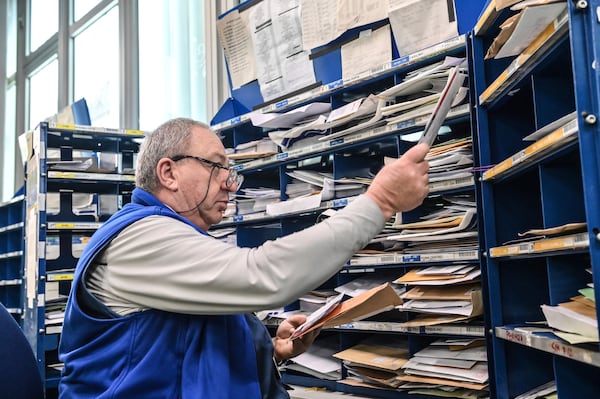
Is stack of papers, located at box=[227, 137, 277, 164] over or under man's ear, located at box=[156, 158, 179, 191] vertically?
over

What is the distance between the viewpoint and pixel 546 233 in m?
1.27

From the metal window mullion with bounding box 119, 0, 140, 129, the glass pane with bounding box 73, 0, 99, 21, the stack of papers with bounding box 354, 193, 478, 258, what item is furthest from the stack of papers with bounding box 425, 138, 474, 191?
the glass pane with bounding box 73, 0, 99, 21

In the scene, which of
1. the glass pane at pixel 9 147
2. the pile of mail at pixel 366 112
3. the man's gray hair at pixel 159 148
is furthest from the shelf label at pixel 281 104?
the glass pane at pixel 9 147

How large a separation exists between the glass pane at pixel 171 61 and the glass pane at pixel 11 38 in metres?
3.61

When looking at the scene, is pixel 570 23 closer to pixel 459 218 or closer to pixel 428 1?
pixel 459 218

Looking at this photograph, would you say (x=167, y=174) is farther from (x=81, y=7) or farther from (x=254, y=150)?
(x=81, y=7)

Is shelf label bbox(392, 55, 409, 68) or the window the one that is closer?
shelf label bbox(392, 55, 409, 68)

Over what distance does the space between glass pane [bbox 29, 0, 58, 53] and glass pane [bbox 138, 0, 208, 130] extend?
230cm

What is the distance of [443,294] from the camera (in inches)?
73.3

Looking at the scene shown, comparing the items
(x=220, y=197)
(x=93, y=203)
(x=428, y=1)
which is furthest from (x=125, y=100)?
(x=220, y=197)

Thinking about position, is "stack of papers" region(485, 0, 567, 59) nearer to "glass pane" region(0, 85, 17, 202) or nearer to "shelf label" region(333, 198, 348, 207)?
"shelf label" region(333, 198, 348, 207)

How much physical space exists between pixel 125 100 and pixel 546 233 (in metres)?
4.26

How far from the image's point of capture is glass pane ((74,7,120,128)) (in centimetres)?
534

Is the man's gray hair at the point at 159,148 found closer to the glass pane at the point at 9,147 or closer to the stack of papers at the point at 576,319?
the stack of papers at the point at 576,319
